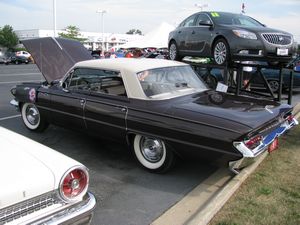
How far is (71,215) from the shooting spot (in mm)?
2859

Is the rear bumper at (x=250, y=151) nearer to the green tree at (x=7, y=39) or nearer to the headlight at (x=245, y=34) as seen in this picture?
the headlight at (x=245, y=34)

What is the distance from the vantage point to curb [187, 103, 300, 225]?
3.56 meters

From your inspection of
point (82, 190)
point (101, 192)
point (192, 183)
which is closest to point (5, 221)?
point (82, 190)

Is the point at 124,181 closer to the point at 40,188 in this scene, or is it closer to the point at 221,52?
the point at 40,188

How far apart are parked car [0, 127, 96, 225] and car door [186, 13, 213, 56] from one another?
19.9 feet

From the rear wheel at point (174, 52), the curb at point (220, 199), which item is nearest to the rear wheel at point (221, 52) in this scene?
the rear wheel at point (174, 52)

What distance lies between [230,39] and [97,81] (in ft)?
11.0

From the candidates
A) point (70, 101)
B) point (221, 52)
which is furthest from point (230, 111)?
point (221, 52)

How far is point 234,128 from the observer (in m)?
4.19

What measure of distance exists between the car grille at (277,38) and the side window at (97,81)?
3.48 meters

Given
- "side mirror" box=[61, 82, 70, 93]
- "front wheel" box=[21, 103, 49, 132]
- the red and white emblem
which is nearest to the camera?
"side mirror" box=[61, 82, 70, 93]

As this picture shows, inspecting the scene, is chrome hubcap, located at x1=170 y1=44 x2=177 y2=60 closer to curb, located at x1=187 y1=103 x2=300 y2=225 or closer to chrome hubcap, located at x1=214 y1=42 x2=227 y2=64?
chrome hubcap, located at x1=214 y1=42 x2=227 y2=64

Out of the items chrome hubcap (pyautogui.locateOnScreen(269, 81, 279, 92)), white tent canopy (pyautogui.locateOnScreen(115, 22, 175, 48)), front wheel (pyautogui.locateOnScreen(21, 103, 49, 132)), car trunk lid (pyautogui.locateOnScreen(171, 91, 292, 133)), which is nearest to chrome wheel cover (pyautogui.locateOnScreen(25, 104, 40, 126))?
front wheel (pyautogui.locateOnScreen(21, 103, 49, 132))

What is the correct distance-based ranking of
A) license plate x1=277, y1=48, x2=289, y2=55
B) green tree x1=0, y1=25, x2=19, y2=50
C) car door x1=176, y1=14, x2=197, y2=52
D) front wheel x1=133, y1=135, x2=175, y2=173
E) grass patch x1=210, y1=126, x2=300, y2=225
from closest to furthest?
grass patch x1=210, y1=126, x2=300, y2=225 < front wheel x1=133, y1=135, x2=175, y2=173 < license plate x1=277, y1=48, x2=289, y2=55 < car door x1=176, y1=14, x2=197, y2=52 < green tree x1=0, y1=25, x2=19, y2=50
